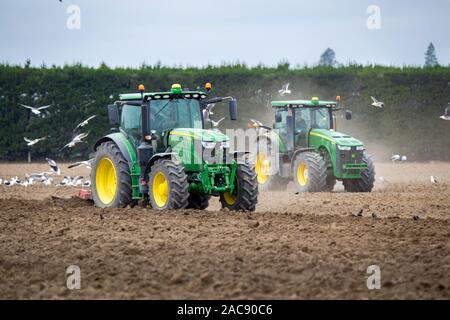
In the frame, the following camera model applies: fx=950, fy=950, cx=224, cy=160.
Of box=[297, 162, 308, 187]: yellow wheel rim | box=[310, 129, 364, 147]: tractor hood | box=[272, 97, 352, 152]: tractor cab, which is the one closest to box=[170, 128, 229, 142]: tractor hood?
box=[310, 129, 364, 147]: tractor hood

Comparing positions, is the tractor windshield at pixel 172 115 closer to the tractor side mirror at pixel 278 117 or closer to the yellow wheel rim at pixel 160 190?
the yellow wheel rim at pixel 160 190

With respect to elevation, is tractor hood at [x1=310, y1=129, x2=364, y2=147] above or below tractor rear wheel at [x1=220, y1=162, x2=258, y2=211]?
above

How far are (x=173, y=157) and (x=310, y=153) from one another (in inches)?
273

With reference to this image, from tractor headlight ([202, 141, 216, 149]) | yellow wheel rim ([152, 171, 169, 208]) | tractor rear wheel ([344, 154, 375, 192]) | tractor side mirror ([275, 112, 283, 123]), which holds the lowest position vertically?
tractor rear wheel ([344, 154, 375, 192])

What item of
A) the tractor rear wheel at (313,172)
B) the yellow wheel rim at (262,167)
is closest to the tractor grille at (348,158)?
the tractor rear wheel at (313,172)

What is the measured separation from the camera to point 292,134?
24156 mm

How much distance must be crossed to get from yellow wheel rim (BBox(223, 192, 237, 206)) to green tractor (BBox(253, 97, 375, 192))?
18.0ft

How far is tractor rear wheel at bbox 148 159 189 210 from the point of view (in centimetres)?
1652

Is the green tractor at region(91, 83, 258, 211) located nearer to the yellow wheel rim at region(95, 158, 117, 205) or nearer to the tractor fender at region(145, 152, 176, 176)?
the tractor fender at region(145, 152, 176, 176)

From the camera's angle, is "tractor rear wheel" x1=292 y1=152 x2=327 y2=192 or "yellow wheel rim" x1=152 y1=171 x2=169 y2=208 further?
"tractor rear wheel" x1=292 y1=152 x2=327 y2=192

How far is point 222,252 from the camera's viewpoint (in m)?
12.2

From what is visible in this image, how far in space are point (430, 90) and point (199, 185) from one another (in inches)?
890

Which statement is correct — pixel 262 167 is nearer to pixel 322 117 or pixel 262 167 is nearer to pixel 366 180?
pixel 322 117
